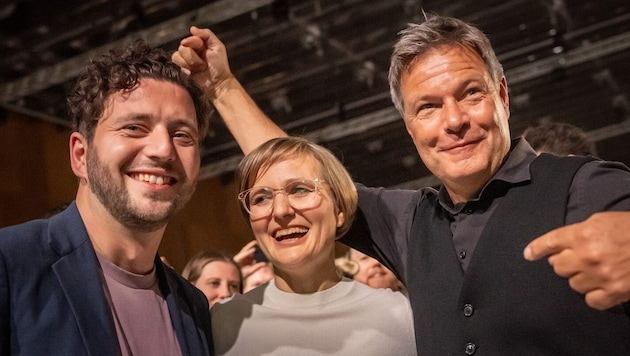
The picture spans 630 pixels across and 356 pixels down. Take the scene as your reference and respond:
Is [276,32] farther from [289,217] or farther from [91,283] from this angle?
[91,283]

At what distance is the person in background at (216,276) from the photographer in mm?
3559

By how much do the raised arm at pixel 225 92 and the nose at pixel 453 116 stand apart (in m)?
0.69

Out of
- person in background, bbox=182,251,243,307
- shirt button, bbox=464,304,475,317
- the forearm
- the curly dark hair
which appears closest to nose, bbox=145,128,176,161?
the curly dark hair

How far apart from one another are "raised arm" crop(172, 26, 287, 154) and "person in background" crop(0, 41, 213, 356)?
0.19m

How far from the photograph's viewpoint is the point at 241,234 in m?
7.96

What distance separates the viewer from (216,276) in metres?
3.58

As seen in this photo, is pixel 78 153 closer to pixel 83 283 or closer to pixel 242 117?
pixel 83 283

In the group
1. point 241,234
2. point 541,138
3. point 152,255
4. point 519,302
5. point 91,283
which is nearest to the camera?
point 519,302

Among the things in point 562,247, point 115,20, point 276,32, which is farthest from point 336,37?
point 562,247

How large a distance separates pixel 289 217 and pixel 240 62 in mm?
3554

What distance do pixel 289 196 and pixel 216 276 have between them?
1600 millimetres

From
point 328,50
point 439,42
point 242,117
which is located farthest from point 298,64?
point 439,42

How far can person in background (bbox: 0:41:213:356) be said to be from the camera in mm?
1650

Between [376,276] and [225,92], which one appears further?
[376,276]
